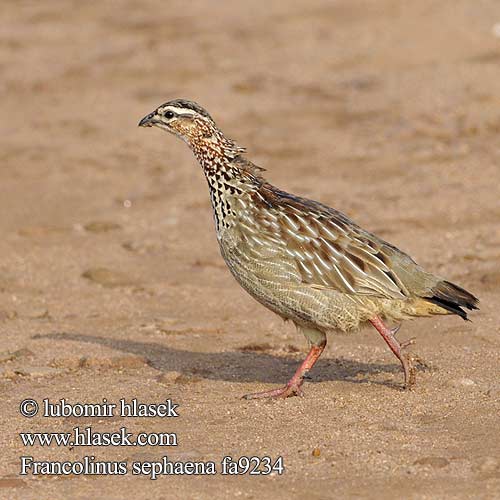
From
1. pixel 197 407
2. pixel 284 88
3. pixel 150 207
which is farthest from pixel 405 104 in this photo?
pixel 197 407

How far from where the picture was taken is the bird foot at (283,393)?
29.4 ft

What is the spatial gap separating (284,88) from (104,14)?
604 cm

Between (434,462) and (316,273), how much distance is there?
6.02ft

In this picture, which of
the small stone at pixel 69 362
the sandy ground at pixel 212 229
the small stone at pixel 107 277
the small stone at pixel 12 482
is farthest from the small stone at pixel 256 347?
the small stone at pixel 12 482

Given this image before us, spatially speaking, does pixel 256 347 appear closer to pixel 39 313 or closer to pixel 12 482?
pixel 39 313

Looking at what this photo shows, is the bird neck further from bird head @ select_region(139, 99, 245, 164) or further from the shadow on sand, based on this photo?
the shadow on sand

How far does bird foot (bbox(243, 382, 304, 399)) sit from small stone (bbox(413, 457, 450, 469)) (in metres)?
1.55

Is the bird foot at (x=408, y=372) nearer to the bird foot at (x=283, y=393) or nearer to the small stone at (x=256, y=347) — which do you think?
the bird foot at (x=283, y=393)

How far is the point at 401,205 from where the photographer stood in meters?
14.5

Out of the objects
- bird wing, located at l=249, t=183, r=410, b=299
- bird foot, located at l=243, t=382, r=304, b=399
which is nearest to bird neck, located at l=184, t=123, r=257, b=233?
bird wing, located at l=249, t=183, r=410, b=299

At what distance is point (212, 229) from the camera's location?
14219mm

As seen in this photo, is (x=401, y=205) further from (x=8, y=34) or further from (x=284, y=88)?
(x=8, y=34)

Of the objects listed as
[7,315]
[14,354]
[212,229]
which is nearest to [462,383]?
[14,354]

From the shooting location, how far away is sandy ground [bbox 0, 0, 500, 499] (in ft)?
26.3
